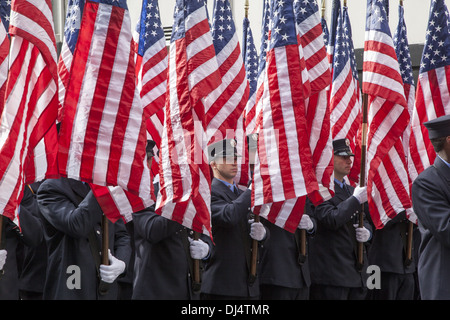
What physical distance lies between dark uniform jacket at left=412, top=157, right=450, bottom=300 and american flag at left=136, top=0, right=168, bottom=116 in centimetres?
327

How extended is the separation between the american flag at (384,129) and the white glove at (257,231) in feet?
4.22

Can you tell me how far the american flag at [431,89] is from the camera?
6.96m

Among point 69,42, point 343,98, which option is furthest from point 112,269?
point 343,98

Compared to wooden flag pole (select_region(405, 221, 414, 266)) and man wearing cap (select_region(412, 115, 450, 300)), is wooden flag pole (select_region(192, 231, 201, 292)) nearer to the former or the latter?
man wearing cap (select_region(412, 115, 450, 300))

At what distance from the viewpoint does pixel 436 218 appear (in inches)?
184

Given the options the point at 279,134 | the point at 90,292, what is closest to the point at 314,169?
the point at 279,134

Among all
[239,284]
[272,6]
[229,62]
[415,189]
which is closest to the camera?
[415,189]

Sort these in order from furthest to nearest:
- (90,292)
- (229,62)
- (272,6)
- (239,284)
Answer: (229,62)
(272,6)
(239,284)
(90,292)

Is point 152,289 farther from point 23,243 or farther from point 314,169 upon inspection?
point 314,169

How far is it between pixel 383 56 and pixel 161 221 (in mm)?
3138

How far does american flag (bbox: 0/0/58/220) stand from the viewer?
4629mm

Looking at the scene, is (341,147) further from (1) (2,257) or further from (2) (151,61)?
(1) (2,257)

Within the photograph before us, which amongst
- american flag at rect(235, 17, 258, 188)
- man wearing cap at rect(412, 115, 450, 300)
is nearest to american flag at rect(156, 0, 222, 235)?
american flag at rect(235, 17, 258, 188)

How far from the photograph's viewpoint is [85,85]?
5074 millimetres
